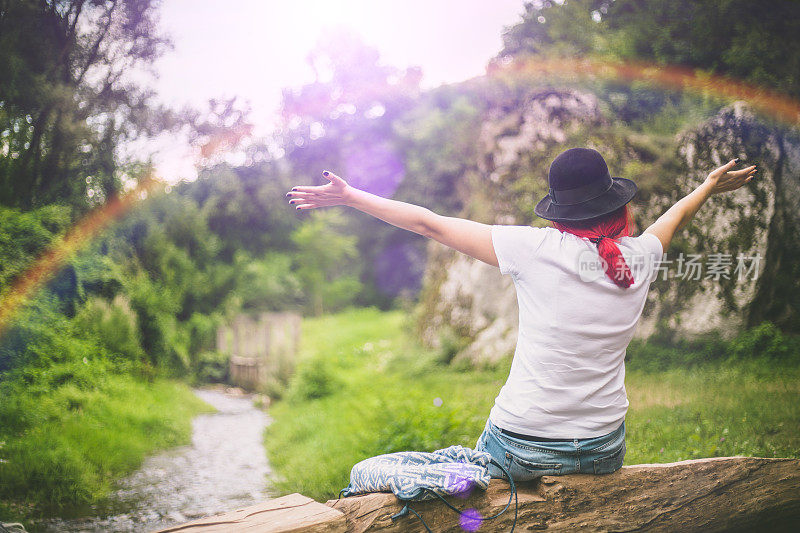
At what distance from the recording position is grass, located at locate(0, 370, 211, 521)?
3.14 meters

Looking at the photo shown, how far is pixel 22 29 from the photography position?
11.6 ft

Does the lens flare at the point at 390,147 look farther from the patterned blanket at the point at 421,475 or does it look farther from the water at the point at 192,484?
the patterned blanket at the point at 421,475

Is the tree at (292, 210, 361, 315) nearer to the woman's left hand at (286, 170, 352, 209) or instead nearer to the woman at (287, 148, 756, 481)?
the woman's left hand at (286, 170, 352, 209)

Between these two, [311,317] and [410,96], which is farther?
[311,317]

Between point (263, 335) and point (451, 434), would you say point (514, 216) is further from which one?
point (263, 335)

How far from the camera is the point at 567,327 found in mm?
1974

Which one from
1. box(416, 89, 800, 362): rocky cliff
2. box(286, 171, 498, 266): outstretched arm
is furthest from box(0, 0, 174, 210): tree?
box(416, 89, 800, 362): rocky cliff

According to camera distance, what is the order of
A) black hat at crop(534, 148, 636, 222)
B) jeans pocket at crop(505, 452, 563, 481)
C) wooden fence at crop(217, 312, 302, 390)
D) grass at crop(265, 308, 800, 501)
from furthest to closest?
wooden fence at crop(217, 312, 302, 390)
grass at crop(265, 308, 800, 501)
jeans pocket at crop(505, 452, 563, 481)
black hat at crop(534, 148, 636, 222)

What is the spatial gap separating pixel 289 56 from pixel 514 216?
307 cm

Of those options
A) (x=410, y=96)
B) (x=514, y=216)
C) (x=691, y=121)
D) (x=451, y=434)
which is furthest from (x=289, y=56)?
(x=691, y=121)

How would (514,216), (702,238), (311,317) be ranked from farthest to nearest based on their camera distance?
(311,317) < (514,216) < (702,238)

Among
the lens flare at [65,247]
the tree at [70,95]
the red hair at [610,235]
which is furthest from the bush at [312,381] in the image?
the red hair at [610,235]

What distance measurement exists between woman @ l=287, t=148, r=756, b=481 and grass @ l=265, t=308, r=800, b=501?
1624mm

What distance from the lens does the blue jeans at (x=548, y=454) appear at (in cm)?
212
